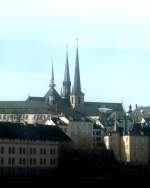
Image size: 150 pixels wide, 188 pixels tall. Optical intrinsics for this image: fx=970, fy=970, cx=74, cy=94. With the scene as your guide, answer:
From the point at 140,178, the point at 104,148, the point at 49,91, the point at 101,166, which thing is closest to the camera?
the point at 140,178

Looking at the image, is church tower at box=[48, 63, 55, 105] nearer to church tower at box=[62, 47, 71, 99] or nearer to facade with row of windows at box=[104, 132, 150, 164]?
church tower at box=[62, 47, 71, 99]

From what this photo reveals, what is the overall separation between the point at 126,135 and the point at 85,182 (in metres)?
39.6

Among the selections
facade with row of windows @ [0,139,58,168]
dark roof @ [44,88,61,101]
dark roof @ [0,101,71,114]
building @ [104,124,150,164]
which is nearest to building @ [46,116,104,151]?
building @ [104,124,150,164]

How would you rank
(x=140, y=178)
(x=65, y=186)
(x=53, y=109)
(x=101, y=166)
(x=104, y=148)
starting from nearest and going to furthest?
(x=65, y=186) → (x=140, y=178) → (x=101, y=166) → (x=104, y=148) → (x=53, y=109)

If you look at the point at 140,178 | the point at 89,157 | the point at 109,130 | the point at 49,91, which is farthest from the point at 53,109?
the point at 140,178

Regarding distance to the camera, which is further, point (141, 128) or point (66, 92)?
point (66, 92)

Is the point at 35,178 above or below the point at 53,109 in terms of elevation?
below

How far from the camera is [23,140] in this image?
101 metres

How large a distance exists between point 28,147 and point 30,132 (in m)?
2.90

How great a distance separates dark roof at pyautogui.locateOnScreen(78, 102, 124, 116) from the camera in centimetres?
17568

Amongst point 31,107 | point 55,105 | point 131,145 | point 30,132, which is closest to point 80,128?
point 131,145

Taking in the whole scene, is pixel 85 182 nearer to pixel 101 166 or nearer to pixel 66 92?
pixel 101 166

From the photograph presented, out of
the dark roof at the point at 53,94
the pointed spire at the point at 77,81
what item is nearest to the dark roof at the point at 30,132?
the dark roof at the point at 53,94

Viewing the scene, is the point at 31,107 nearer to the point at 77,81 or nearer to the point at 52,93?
the point at 52,93
